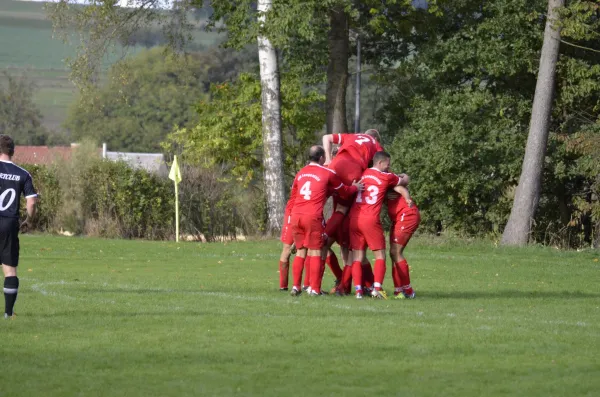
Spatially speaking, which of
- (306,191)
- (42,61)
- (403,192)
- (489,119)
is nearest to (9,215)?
(306,191)

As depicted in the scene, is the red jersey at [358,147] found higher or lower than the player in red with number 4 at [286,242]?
higher

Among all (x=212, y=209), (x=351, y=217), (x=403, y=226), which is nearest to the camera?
(x=351, y=217)

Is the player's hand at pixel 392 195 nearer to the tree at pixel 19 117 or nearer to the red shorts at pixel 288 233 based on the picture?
the red shorts at pixel 288 233

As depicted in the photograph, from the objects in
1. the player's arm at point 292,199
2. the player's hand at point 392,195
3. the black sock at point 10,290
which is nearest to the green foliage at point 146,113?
the player's arm at point 292,199

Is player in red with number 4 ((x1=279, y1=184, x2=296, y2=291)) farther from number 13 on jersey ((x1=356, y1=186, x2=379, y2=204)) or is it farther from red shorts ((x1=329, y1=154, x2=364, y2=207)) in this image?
number 13 on jersey ((x1=356, y1=186, x2=379, y2=204))

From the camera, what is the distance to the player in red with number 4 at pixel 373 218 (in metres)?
14.9

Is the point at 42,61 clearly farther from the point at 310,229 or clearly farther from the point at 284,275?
the point at 310,229

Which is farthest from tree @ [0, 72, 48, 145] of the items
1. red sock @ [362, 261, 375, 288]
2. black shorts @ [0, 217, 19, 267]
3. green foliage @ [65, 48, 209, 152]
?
black shorts @ [0, 217, 19, 267]

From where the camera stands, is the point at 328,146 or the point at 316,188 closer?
the point at 316,188

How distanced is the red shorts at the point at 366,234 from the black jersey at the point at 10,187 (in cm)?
441

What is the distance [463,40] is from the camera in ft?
119

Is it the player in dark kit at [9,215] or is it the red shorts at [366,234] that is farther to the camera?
the red shorts at [366,234]

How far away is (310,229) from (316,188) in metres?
0.53

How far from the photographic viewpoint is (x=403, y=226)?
15242 millimetres
